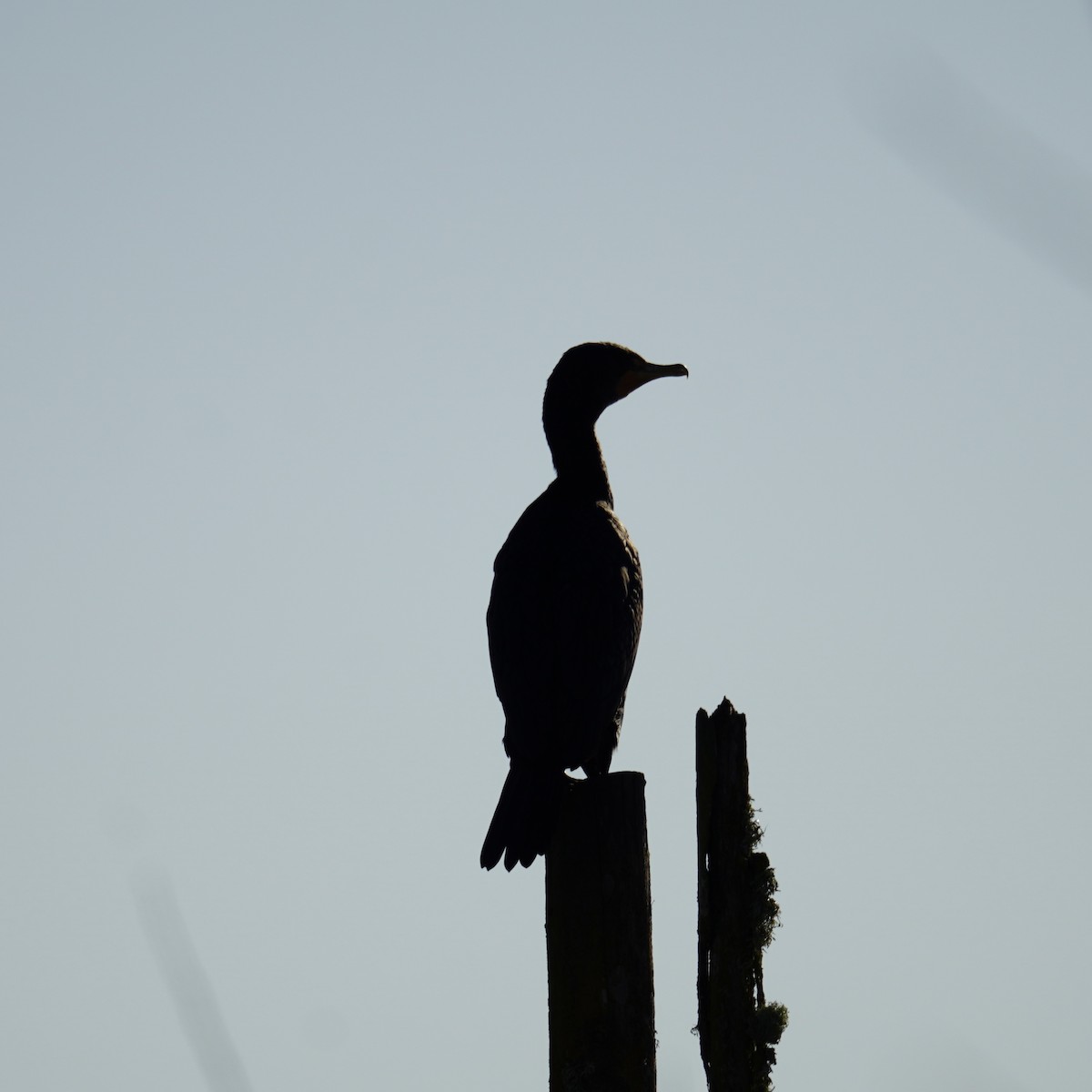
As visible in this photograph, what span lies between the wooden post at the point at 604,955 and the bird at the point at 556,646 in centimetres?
35

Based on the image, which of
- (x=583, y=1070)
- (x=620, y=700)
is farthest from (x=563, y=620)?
(x=583, y=1070)

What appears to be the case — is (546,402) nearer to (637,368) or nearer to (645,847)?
(637,368)

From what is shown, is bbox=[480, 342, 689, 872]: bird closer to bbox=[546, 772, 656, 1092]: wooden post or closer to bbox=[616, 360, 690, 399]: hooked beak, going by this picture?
bbox=[546, 772, 656, 1092]: wooden post

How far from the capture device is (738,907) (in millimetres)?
4258

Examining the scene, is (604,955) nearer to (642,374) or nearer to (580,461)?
(580,461)

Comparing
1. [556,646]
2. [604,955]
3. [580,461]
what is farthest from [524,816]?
[580,461]

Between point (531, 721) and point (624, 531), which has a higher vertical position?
point (624, 531)

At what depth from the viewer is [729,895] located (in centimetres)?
426

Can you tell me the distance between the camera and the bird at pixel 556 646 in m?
4.86

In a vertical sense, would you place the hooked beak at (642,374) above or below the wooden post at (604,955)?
above

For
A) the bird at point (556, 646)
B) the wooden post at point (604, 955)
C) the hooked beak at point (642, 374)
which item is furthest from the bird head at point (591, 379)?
the wooden post at point (604, 955)

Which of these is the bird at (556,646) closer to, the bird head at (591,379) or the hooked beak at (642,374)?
the bird head at (591,379)

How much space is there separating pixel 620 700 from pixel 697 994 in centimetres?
147

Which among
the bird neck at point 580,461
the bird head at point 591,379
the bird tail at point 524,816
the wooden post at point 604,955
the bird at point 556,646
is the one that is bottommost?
the wooden post at point 604,955
